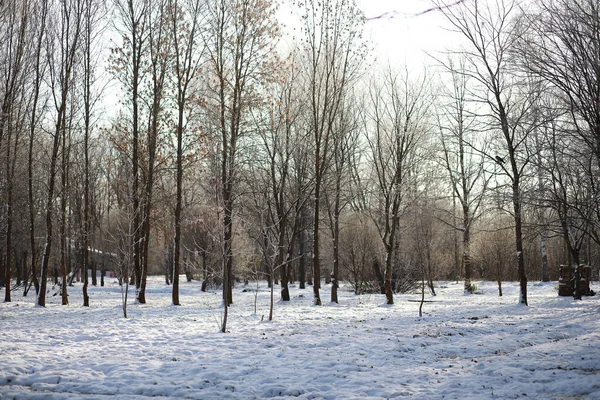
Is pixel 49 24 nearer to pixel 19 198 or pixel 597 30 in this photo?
pixel 19 198

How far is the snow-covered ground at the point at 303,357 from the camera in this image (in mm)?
5629

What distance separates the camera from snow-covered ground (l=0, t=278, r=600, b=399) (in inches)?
222

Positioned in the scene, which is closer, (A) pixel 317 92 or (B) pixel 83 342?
(B) pixel 83 342

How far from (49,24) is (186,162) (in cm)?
690

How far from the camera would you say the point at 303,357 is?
7.38m

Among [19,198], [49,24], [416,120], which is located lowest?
[19,198]

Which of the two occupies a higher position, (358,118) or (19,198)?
(358,118)

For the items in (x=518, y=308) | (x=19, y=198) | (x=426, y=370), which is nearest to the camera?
(x=426, y=370)

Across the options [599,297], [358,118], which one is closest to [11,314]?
[358,118]

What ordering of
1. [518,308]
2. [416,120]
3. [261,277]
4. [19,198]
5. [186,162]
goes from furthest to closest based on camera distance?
[261,277] < [19,198] < [186,162] < [416,120] < [518,308]

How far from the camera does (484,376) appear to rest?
20.2ft

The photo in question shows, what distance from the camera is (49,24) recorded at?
50.5 feet

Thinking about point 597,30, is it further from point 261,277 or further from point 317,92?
point 261,277

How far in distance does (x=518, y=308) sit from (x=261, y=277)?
30.2 metres
